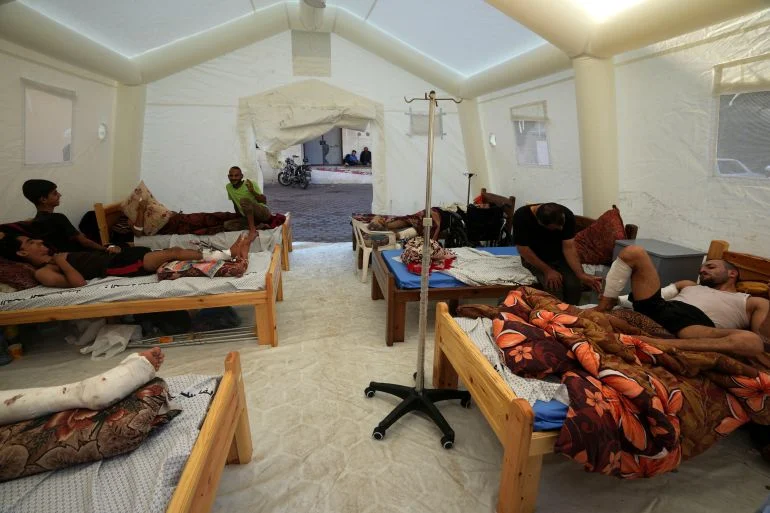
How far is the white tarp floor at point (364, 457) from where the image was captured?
172 centimetres

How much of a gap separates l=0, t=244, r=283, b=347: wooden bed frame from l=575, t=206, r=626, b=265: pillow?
2.60 m

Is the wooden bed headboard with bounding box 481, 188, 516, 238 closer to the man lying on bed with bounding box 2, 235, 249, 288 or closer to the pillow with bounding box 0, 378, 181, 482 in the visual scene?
the man lying on bed with bounding box 2, 235, 249, 288

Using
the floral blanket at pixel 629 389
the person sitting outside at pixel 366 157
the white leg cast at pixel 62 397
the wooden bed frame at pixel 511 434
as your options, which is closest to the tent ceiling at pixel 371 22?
the floral blanket at pixel 629 389

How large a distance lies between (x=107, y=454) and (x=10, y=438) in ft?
0.93

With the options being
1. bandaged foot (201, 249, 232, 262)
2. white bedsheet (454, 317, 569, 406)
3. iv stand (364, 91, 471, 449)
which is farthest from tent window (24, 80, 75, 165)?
white bedsheet (454, 317, 569, 406)

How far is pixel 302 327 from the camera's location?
3346 mm

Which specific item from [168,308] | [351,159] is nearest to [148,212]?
[168,308]

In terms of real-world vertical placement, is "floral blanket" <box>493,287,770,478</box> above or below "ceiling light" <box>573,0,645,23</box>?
below

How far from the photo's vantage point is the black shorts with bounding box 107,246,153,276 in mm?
3096

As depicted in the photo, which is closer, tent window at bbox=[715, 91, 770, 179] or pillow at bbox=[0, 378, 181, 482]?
pillow at bbox=[0, 378, 181, 482]

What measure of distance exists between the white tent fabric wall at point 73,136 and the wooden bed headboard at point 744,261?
525cm

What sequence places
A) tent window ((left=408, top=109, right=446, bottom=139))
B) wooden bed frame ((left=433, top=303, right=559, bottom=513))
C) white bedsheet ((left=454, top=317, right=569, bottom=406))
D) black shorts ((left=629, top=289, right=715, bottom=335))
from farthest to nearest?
tent window ((left=408, top=109, right=446, bottom=139)) → black shorts ((left=629, top=289, right=715, bottom=335)) → white bedsheet ((left=454, top=317, right=569, bottom=406)) → wooden bed frame ((left=433, top=303, right=559, bottom=513))

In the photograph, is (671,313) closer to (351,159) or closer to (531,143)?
(531,143)

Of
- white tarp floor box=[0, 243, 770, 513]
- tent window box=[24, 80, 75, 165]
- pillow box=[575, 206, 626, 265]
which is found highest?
tent window box=[24, 80, 75, 165]
